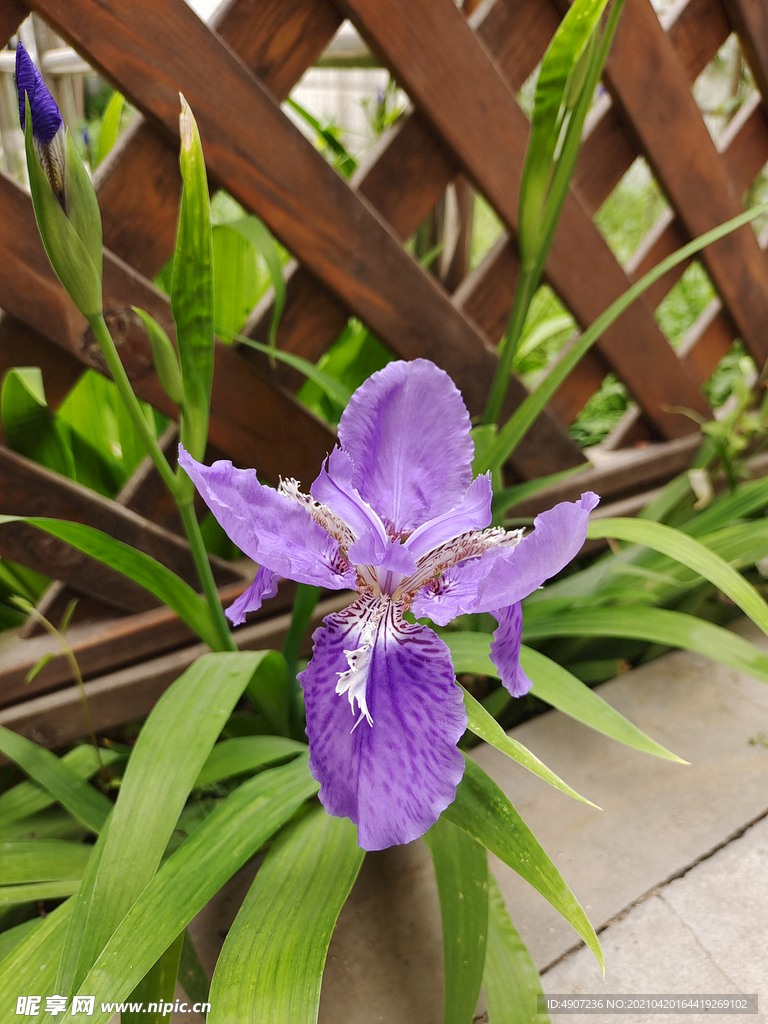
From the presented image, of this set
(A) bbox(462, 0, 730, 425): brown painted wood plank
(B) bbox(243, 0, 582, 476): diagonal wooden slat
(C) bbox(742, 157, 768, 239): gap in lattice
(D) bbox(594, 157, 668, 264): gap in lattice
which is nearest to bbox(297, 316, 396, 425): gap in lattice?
(B) bbox(243, 0, 582, 476): diagonal wooden slat

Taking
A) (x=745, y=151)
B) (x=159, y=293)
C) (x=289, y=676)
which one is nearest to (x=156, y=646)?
(x=289, y=676)

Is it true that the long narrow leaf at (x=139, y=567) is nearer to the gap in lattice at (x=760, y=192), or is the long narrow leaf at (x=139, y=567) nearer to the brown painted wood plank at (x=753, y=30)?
the brown painted wood plank at (x=753, y=30)

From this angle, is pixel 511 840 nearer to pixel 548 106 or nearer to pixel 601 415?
pixel 548 106

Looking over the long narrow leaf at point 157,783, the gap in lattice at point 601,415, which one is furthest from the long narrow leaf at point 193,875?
the gap in lattice at point 601,415

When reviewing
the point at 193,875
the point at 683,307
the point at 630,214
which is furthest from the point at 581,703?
the point at 630,214

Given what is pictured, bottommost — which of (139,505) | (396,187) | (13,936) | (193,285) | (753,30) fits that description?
(13,936)

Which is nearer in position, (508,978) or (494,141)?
(508,978)

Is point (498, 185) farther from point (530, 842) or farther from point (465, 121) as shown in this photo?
point (530, 842)
